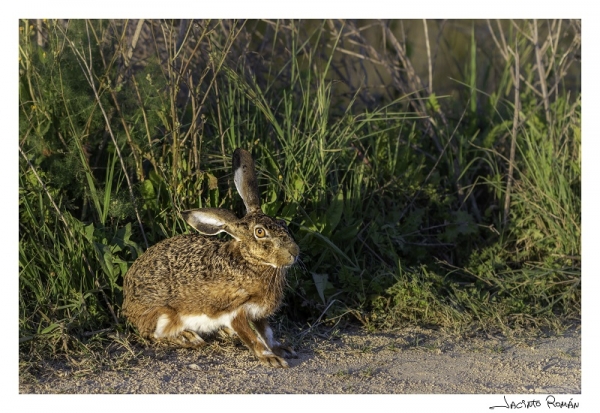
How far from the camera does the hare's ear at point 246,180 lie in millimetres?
5055

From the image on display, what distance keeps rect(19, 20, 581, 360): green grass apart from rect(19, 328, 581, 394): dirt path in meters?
0.29

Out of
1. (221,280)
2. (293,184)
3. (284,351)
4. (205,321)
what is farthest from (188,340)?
(293,184)

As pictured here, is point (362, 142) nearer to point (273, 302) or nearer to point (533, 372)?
point (273, 302)

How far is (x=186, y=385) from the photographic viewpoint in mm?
4523

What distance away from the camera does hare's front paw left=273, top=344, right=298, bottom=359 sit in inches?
194

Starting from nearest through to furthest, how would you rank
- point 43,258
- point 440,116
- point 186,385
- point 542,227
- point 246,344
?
point 186,385 → point 246,344 → point 43,258 → point 542,227 → point 440,116

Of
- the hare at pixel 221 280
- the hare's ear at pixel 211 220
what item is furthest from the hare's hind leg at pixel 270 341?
the hare's ear at pixel 211 220

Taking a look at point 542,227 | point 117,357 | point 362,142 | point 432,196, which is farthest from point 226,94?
point 542,227

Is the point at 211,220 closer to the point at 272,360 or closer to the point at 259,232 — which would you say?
the point at 259,232

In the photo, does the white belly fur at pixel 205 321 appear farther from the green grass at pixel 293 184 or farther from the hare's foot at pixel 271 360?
the green grass at pixel 293 184

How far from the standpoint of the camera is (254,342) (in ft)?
15.8

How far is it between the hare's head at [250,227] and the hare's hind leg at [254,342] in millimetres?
343

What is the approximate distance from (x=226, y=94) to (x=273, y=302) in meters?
1.77

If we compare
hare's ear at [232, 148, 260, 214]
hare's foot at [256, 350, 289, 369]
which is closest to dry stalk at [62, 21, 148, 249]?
hare's ear at [232, 148, 260, 214]
